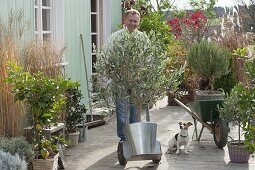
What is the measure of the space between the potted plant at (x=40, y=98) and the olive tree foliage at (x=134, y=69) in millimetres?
557

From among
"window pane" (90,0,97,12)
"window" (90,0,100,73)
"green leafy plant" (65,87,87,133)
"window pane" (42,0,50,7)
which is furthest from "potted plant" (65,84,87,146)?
"window pane" (90,0,97,12)

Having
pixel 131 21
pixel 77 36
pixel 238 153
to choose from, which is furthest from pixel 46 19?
pixel 238 153

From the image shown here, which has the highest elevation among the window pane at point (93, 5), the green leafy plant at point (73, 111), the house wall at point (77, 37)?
the window pane at point (93, 5)

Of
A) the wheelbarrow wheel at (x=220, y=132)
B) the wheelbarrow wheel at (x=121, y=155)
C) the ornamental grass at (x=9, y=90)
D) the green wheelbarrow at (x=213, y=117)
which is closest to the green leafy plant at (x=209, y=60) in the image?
the green wheelbarrow at (x=213, y=117)

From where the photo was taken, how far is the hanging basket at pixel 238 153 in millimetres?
5977

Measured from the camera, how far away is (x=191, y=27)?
14.1 m

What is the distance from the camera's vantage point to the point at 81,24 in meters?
9.07

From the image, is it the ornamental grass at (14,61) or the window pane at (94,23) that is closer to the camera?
the ornamental grass at (14,61)

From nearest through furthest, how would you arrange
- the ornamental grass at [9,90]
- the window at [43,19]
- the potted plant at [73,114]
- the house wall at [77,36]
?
the ornamental grass at [9,90]
the potted plant at [73,114]
the window at [43,19]
the house wall at [77,36]

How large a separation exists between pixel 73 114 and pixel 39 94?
1.88 m

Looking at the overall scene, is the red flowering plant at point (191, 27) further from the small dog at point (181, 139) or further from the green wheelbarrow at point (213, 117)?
the small dog at point (181, 139)

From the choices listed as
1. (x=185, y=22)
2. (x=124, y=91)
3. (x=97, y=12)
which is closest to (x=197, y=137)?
(x=124, y=91)

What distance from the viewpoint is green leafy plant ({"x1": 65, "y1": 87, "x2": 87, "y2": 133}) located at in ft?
22.6

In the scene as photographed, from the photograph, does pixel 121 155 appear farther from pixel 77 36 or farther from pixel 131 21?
pixel 77 36
